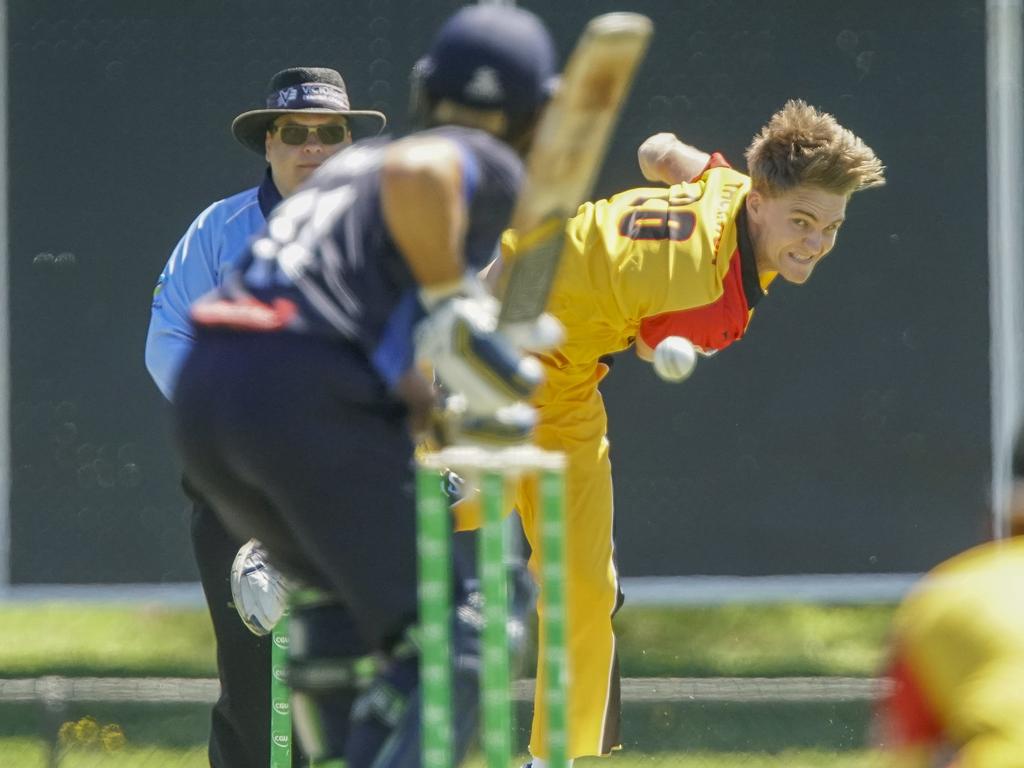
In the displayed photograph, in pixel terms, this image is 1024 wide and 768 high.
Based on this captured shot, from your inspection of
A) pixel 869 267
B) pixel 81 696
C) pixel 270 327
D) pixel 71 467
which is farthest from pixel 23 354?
pixel 270 327

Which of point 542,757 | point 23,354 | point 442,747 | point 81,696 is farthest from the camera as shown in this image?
point 23,354

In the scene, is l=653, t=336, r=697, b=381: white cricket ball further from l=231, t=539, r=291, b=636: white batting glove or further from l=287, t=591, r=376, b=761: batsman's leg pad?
l=287, t=591, r=376, b=761: batsman's leg pad

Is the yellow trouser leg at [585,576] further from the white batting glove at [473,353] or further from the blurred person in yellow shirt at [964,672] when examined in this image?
the blurred person in yellow shirt at [964,672]

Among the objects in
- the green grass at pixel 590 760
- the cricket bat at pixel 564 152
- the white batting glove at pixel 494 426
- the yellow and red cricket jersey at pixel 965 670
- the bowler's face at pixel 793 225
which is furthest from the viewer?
the green grass at pixel 590 760

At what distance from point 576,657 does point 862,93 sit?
2.28 metres

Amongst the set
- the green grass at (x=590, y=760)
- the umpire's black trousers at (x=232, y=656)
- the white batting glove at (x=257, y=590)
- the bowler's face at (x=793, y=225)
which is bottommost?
the green grass at (x=590, y=760)

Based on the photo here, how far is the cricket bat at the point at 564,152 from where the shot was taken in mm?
3004

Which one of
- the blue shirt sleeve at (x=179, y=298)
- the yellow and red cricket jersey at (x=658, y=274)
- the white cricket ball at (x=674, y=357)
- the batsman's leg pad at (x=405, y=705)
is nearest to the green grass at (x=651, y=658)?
the yellow and red cricket jersey at (x=658, y=274)

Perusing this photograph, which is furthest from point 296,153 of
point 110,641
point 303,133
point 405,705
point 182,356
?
point 110,641

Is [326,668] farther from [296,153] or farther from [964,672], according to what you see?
[296,153]

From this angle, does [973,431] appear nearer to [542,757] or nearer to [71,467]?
[542,757]

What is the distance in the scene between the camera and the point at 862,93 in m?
6.14

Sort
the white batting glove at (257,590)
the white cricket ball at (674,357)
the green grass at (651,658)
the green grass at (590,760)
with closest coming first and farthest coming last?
the white batting glove at (257,590)
the white cricket ball at (674,357)
the green grass at (590,760)
the green grass at (651,658)

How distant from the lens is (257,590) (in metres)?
4.10
